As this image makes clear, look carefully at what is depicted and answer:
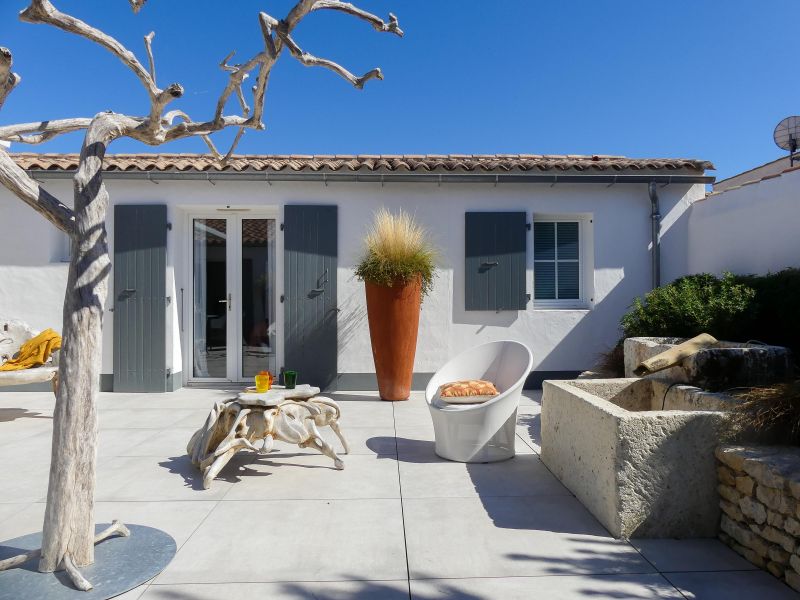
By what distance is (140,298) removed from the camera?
20.1 ft

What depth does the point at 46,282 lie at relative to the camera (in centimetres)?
619

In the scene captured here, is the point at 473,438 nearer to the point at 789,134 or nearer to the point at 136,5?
the point at 136,5

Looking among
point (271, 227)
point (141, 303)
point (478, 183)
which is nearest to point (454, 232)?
point (478, 183)

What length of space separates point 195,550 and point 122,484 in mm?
1111

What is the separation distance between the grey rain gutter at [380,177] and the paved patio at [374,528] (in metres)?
3.10

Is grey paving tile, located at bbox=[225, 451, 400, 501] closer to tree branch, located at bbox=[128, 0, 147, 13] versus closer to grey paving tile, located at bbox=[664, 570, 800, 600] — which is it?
grey paving tile, located at bbox=[664, 570, 800, 600]

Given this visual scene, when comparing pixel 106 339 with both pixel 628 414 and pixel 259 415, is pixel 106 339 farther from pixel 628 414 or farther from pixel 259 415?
pixel 628 414

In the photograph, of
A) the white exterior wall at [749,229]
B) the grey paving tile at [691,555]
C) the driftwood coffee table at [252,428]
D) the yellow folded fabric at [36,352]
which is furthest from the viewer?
the yellow folded fabric at [36,352]

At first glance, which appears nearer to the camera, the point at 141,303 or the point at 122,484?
the point at 122,484

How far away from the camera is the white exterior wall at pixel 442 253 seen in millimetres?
6184

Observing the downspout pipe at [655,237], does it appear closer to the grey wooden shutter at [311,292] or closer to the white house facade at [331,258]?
the white house facade at [331,258]

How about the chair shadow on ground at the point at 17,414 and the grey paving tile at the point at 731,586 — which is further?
the chair shadow on ground at the point at 17,414

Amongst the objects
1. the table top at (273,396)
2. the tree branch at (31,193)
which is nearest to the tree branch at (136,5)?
the tree branch at (31,193)

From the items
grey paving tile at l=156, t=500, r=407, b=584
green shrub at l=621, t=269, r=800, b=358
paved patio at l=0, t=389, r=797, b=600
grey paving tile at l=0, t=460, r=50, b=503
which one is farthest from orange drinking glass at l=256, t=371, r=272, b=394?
green shrub at l=621, t=269, r=800, b=358
